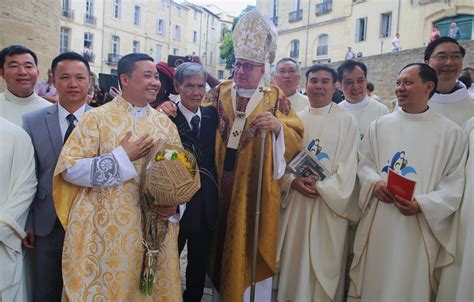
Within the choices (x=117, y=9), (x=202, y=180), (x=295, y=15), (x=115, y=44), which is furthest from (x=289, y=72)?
(x=117, y=9)

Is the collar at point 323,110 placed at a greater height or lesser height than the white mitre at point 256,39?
lesser

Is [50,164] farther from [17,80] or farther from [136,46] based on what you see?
[136,46]

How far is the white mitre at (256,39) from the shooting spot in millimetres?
3266

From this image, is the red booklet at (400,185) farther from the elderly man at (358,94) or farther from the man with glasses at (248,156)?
the elderly man at (358,94)

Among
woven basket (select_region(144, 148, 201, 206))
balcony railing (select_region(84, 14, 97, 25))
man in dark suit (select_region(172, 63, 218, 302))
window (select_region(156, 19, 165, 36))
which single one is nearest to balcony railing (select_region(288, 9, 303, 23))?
window (select_region(156, 19, 165, 36))

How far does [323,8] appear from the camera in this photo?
2798 centimetres

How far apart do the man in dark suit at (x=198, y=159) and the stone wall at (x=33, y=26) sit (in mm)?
4377

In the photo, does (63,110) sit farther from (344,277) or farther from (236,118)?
(344,277)

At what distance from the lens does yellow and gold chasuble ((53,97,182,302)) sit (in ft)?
8.05

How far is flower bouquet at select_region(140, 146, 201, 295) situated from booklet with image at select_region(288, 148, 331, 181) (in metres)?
1.12

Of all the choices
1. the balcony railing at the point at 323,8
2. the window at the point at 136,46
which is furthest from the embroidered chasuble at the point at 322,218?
the window at the point at 136,46

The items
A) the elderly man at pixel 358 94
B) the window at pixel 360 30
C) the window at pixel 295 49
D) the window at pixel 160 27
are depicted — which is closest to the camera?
the elderly man at pixel 358 94

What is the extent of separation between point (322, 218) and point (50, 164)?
2.18 m

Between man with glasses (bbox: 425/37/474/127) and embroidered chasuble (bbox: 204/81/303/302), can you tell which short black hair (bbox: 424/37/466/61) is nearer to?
man with glasses (bbox: 425/37/474/127)
